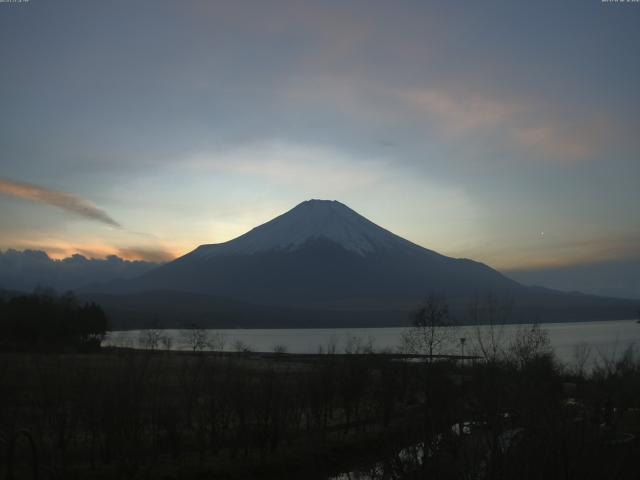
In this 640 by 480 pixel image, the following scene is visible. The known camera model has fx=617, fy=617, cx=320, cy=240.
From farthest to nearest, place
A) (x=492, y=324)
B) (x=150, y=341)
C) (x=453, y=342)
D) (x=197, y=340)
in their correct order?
1. (x=197, y=340)
2. (x=453, y=342)
3. (x=150, y=341)
4. (x=492, y=324)

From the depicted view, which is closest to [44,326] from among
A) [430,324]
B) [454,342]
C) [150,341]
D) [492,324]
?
[150,341]

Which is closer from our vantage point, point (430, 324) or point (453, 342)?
point (430, 324)

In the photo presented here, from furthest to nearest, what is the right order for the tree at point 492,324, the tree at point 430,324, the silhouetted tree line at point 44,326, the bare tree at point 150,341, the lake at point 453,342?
1. the lake at point 453,342
2. the bare tree at point 150,341
3. the silhouetted tree line at point 44,326
4. the tree at point 430,324
5. the tree at point 492,324

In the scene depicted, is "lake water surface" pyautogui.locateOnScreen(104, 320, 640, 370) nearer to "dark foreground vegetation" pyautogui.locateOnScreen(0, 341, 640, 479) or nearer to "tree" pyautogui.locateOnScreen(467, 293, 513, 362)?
"tree" pyautogui.locateOnScreen(467, 293, 513, 362)

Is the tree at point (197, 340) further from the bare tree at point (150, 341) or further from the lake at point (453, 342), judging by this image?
the bare tree at point (150, 341)

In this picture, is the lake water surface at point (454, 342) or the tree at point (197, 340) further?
the tree at point (197, 340)

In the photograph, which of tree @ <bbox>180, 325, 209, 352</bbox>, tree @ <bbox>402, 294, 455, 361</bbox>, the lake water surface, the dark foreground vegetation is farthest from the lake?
the dark foreground vegetation

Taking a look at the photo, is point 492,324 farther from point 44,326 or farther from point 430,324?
point 44,326

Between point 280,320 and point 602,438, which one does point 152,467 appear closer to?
point 602,438

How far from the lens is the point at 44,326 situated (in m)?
50.2

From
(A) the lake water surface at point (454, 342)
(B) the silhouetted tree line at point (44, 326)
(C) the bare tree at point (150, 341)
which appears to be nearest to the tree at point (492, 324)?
(A) the lake water surface at point (454, 342)

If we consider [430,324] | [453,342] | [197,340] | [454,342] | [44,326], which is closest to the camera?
[430,324]

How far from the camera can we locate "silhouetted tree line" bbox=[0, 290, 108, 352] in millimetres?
47469

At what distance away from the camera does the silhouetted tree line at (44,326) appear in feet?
156
